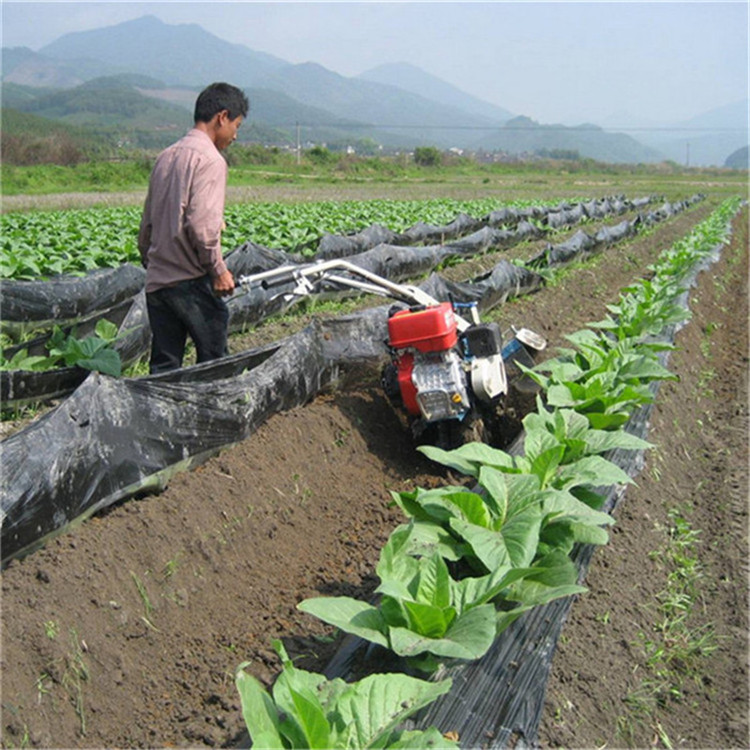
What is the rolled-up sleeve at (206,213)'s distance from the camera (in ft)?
13.1

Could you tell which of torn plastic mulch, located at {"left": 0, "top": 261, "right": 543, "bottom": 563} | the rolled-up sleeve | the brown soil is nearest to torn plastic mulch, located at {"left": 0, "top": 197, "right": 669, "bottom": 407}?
Answer: torn plastic mulch, located at {"left": 0, "top": 261, "right": 543, "bottom": 563}

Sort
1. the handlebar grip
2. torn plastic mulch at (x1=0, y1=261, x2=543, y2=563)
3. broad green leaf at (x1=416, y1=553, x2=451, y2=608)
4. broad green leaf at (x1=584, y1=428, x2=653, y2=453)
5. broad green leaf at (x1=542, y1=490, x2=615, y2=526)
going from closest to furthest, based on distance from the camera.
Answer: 1. broad green leaf at (x1=416, y1=553, x2=451, y2=608)
2. broad green leaf at (x1=542, y1=490, x2=615, y2=526)
3. torn plastic mulch at (x1=0, y1=261, x2=543, y2=563)
4. broad green leaf at (x1=584, y1=428, x2=653, y2=453)
5. the handlebar grip

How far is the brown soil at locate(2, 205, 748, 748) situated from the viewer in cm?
257

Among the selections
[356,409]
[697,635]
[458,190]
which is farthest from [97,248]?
[458,190]

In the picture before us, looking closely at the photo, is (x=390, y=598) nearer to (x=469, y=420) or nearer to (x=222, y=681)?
(x=222, y=681)

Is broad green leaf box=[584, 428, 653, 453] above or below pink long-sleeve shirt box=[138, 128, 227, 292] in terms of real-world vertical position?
below

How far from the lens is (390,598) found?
2.35 meters

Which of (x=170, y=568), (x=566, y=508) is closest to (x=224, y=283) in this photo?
(x=170, y=568)

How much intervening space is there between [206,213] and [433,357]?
1.36 meters

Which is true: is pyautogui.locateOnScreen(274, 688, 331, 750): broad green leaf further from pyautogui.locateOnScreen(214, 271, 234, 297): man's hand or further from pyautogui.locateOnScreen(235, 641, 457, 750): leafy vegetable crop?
pyautogui.locateOnScreen(214, 271, 234, 297): man's hand

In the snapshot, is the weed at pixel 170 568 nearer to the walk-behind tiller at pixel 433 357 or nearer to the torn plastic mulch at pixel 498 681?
the torn plastic mulch at pixel 498 681

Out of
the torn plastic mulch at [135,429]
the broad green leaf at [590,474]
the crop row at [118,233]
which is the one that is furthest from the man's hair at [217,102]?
the crop row at [118,233]

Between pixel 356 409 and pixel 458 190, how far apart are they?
32.3 m

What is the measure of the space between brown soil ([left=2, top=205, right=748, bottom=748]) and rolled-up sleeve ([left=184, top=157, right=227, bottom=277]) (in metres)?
0.96
